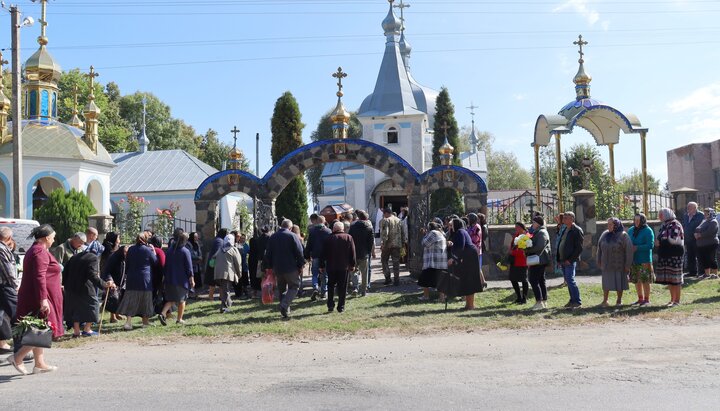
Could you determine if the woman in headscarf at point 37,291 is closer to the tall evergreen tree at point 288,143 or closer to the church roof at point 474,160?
the tall evergreen tree at point 288,143

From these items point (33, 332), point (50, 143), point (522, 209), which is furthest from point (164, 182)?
point (33, 332)

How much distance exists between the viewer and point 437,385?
6.46 m

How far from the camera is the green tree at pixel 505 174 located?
75.2m

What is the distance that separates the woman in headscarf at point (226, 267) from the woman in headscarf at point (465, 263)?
395 cm

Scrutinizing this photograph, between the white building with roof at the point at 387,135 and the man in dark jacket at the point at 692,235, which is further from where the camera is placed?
the white building with roof at the point at 387,135

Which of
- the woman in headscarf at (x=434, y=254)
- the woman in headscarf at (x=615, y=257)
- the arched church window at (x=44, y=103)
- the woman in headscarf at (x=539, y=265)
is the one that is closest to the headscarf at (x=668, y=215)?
the woman in headscarf at (x=615, y=257)

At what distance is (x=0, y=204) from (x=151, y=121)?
31697 mm

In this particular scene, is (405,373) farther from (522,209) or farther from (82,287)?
(522,209)

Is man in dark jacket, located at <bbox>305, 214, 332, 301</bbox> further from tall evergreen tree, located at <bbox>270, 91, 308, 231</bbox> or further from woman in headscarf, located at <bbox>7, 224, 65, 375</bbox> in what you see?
tall evergreen tree, located at <bbox>270, 91, 308, 231</bbox>

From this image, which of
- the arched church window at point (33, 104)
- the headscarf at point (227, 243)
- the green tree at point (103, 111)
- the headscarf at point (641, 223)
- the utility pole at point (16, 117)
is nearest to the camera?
the headscarf at point (641, 223)

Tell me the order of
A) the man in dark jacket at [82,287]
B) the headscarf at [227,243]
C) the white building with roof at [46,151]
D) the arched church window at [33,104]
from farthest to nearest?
the arched church window at [33,104]
the white building with roof at [46,151]
the headscarf at [227,243]
the man in dark jacket at [82,287]

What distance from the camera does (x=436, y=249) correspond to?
11.9 metres

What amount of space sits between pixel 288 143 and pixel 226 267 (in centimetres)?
1470

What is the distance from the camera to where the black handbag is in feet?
22.7
